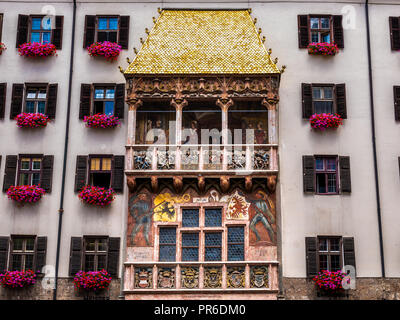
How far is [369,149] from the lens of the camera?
85.6 ft

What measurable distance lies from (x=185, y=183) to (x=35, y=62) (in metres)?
8.10

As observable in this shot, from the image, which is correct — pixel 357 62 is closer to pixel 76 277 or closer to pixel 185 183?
pixel 185 183

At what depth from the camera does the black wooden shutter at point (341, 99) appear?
2625 centimetres

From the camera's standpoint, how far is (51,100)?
87.6ft

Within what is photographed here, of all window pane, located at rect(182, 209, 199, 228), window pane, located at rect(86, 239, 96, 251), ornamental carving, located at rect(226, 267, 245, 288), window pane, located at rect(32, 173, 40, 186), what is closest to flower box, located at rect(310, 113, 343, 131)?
window pane, located at rect(182, 209, 199, 228)

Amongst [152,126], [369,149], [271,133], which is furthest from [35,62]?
[369,149]

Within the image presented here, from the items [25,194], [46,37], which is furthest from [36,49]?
[25,194]

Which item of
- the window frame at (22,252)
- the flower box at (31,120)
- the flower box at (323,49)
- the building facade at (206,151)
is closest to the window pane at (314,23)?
the building facade at (206,151)

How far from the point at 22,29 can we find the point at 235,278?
1338 centimetres

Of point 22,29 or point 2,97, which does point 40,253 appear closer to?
point 2,97

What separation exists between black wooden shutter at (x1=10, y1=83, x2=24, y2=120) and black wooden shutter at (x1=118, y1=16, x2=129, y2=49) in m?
4.39

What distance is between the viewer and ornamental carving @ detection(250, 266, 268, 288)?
24016 mm
